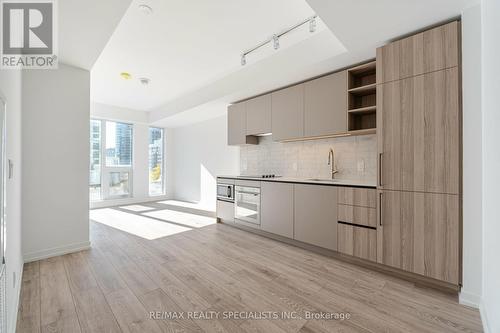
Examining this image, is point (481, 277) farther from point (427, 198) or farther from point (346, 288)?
point (346, 288)

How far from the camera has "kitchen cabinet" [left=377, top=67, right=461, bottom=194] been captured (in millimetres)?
1936

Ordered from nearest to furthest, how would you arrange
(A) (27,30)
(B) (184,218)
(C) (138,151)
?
(A) (27,30) → (B) (184,218) → (C) (138,151)

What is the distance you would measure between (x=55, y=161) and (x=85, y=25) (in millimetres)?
1673

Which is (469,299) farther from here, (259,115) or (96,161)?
(96,161)

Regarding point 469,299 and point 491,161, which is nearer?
point 491,161

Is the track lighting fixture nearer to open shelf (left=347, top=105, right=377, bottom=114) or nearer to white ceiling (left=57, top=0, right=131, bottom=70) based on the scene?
open shelf (left=347, top=105, right=377, bottom=114)

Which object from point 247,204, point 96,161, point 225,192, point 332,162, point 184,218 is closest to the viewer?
point 332,162

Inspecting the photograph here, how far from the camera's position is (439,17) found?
76.5 inches

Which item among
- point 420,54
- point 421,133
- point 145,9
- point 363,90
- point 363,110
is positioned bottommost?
point 421,133

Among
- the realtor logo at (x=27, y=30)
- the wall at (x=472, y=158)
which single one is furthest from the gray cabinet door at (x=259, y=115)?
the realtor logo at (x=27, y=30)

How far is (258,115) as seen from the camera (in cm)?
397

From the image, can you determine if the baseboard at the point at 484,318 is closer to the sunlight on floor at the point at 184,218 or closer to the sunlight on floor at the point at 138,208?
the sunlight on floor at the point at 184,218

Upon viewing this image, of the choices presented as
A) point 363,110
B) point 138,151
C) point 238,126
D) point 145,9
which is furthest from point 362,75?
point 138,151

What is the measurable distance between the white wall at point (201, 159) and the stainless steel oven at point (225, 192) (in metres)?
0.82
